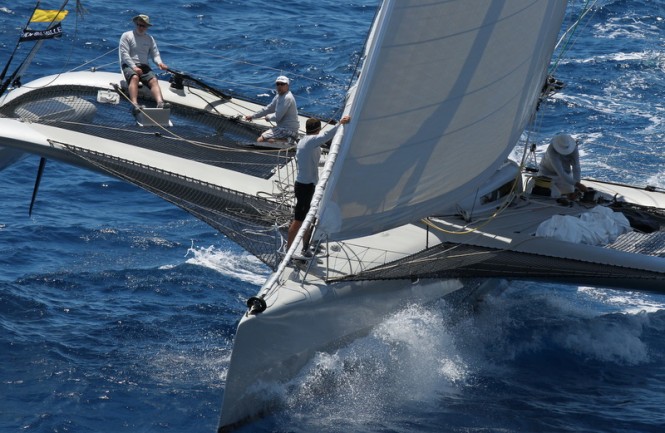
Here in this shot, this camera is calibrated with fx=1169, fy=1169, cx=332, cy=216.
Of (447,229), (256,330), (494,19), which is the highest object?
(494,19)

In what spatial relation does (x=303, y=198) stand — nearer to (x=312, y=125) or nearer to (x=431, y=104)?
(x=312, y=125)

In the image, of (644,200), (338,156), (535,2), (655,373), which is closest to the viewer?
(338,156)

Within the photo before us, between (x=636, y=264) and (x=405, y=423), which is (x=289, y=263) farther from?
(x=636, y=264)

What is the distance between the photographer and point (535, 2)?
38.3 feet

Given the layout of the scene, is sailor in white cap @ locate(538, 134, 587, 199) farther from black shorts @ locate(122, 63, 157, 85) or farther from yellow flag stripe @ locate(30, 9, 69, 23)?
yellow flag stripe @ locate(30, 9, 69, 23)

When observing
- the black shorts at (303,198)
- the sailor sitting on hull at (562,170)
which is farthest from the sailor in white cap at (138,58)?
the sailor sitting on hull at (562,170)

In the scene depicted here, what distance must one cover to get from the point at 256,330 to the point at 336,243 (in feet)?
7.04

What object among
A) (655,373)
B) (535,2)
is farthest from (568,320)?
(535,2)

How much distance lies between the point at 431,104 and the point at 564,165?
3.85 meters

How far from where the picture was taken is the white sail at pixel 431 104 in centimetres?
1056

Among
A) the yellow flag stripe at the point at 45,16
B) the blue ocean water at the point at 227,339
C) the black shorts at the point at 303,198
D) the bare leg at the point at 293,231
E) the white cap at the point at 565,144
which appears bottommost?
the blue ocean water at the point at 227,339

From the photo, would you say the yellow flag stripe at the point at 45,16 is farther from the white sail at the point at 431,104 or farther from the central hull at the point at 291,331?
the white sail at the point at 431,104

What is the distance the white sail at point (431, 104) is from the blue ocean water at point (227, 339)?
1.77 meters

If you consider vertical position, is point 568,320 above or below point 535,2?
below
